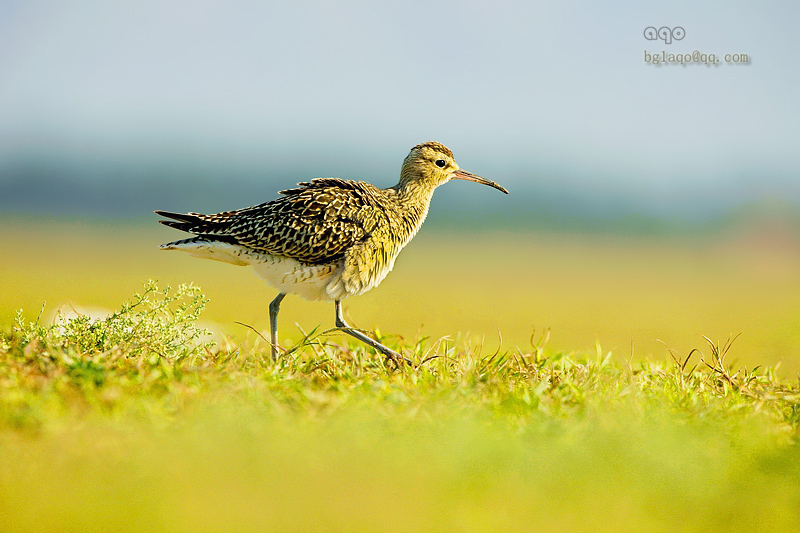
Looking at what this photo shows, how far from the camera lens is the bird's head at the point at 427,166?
8.54m

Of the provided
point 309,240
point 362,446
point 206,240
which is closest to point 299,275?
point 309,240

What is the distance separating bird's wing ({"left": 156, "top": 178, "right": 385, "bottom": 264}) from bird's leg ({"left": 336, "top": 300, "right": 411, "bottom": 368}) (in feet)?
1.88

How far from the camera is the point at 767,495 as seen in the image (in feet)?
12.6

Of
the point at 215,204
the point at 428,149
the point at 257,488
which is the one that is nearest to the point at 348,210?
the point at 428,149

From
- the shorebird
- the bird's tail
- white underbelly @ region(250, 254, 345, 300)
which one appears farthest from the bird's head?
the bird's tail

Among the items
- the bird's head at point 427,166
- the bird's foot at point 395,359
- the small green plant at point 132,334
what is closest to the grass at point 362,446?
the small green plant at point 132,334

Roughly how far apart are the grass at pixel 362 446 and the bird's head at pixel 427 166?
305cm

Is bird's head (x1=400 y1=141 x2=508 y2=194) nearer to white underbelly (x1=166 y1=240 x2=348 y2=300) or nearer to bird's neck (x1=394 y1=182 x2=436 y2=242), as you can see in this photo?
bird's neck (x1=394 y1=182 x2=436 y2=242)

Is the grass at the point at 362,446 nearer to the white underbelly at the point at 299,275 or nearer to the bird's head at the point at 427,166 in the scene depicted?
the white underbelly at the point at 299,275

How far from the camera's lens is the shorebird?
7.30 m

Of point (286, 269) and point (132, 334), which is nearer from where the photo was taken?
point (132, 334)

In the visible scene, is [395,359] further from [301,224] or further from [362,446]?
[362,446]

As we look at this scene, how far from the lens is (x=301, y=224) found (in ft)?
24.0

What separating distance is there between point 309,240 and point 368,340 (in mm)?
1200
